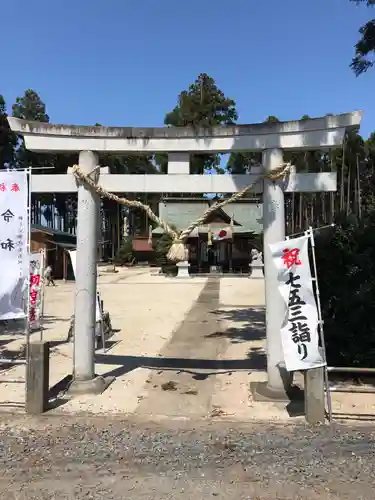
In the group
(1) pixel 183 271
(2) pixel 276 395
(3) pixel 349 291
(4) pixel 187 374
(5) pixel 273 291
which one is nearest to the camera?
(2) pixel 276 395

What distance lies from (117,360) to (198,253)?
24.9 metres

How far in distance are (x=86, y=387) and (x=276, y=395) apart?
8.56 feet

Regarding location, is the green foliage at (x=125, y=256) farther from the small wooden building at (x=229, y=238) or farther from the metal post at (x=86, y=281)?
the metal post at (x=86, y=281)

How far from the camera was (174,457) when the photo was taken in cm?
425

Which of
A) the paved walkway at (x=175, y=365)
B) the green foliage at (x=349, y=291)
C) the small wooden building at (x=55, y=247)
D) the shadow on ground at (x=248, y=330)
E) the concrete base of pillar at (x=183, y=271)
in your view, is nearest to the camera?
the paved walkway at (x=175, y=365)

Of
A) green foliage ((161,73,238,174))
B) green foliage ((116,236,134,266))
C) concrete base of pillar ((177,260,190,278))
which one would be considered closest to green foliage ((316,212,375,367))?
concrete base of pillar ((177,260,190,278))

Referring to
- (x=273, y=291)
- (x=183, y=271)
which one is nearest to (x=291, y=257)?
(x=273, y=291)

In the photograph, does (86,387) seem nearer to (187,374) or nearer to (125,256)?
(187,374)

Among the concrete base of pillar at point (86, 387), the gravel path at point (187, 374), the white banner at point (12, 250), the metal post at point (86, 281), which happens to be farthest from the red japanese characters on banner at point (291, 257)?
the white banner at point (12, 250)

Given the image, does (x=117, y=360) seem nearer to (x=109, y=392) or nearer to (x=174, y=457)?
(x=109, y=392)

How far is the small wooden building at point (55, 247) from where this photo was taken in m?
27.9

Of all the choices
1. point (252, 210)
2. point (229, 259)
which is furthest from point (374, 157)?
point (229, 259)

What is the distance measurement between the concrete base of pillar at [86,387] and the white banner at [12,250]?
1274 millimetres

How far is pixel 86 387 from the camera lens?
624cm
